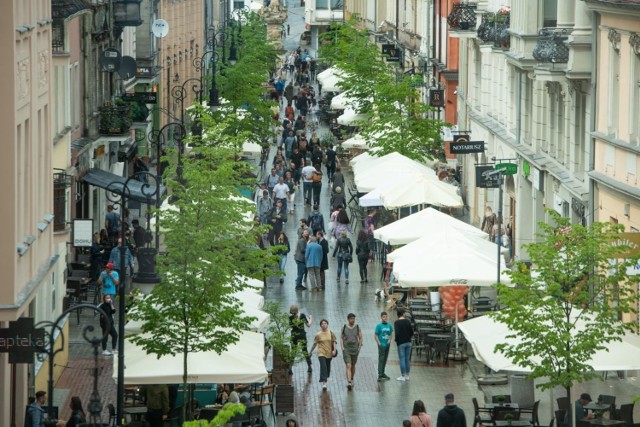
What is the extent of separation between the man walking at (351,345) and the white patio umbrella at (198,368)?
17.8 feet

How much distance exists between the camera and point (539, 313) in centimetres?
2641

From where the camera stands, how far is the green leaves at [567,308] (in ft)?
84.0

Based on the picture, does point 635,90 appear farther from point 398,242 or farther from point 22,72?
point 22,72

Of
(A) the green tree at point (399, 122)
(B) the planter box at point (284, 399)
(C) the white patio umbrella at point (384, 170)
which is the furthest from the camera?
(A) the green tree at point (399, 122)

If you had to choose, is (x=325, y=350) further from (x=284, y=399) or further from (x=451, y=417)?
(x=451, y=417)

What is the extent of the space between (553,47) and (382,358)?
10389mm

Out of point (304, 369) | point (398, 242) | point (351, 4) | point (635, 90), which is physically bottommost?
point (304, 369)

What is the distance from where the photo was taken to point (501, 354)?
2717 centimetres

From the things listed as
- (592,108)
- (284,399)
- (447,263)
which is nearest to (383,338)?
(447,263)

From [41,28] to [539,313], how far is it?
897 cm

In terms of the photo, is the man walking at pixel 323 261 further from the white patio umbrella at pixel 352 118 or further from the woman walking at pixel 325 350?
the white patio umbrella at pixel 352 118

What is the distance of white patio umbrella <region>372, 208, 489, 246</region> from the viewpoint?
4038 cm

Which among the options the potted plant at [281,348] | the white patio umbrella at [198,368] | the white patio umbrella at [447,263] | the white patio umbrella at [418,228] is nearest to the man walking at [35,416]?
the white patio umbrella at [198,368]

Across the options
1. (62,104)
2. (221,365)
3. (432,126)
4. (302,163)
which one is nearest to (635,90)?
(221,365)
